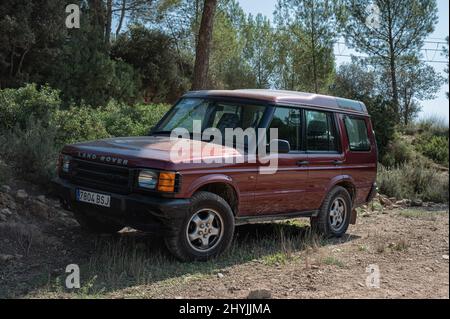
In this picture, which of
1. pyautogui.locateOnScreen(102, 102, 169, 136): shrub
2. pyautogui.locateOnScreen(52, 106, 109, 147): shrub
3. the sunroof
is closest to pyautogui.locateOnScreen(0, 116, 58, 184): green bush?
pyautogui.locateOnScreen(52, 106, 109, 147): shrub

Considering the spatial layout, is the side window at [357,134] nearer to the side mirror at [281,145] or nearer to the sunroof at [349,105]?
the sunroof at [349,105]

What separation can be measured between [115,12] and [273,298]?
24.3 meters

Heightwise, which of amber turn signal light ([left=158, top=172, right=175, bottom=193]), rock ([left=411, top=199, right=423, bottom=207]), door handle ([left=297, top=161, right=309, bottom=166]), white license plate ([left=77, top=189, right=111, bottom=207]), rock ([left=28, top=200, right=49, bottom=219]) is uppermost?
door handle ([left=297, top=161, right=309, bottom=166])

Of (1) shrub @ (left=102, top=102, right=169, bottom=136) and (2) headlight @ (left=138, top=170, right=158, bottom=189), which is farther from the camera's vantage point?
A: (1) shrub @ (left=102, top=102, right=169, bottom=136)

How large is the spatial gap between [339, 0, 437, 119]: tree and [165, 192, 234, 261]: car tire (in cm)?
1819

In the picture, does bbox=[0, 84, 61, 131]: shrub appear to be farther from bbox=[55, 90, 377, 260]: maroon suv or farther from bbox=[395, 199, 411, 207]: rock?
bbox=[395, 199, 411, 207]: rock

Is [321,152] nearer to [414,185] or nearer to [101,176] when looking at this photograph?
[101,176]

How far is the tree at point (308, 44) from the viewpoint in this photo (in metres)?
25.3

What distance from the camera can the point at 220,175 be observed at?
5961 mm

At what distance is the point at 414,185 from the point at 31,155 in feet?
29.3

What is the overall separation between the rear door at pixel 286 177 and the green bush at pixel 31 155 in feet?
11.2

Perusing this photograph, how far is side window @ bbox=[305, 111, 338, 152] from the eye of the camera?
24.2 ft

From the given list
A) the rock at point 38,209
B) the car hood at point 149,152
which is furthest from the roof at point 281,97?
the rock at point 38,209
